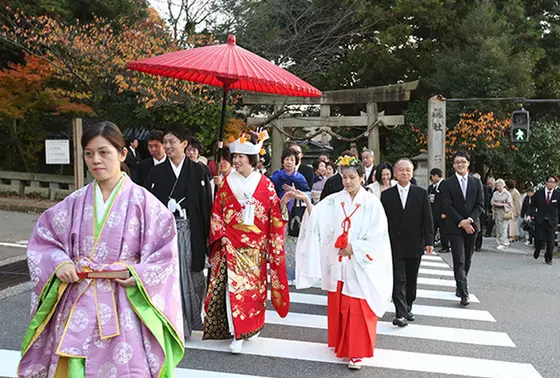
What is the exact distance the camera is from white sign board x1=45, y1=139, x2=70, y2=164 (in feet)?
37.9

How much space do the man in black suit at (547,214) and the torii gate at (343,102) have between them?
22.6ft

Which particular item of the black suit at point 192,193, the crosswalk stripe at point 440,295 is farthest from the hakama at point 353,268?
the crosswalk stripe at point 440,295

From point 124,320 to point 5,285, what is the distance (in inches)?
202

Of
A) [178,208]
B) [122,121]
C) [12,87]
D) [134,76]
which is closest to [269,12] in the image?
[134,76]

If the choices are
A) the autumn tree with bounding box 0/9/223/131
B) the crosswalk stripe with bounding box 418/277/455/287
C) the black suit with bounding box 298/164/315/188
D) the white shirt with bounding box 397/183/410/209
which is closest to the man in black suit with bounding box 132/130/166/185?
the white shirt with bounding box 397/183/410/209

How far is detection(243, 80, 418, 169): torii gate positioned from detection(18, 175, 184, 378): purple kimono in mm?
13639

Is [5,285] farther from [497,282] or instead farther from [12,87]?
[12,87]

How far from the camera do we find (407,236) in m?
5.64

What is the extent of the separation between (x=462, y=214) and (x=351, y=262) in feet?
9.26

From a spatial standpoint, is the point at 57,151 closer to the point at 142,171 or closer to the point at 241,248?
the point at 142,171

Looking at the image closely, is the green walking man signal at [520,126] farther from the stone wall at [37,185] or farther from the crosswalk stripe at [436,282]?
the stone wall at [37,185]

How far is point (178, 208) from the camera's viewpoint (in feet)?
15.6

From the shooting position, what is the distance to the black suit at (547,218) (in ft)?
32.8

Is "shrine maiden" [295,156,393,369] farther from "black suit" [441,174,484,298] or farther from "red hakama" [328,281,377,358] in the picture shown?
"black suit" [441,174,484,298]
